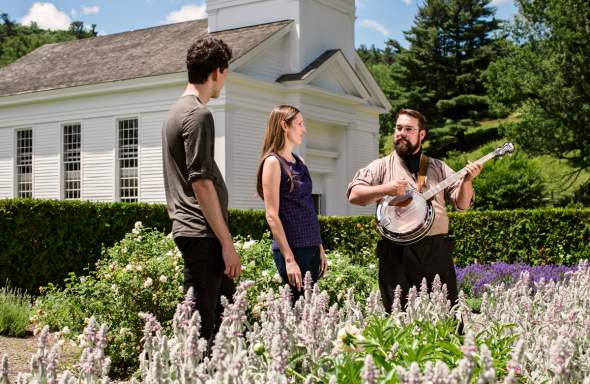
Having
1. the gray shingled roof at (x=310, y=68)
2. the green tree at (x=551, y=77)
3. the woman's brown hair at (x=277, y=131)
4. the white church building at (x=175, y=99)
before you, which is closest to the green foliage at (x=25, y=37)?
the white church building at (x=175, y=99)

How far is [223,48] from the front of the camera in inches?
167

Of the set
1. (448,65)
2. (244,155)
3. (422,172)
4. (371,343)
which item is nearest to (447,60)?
(448,65)

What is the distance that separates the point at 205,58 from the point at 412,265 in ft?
6.21

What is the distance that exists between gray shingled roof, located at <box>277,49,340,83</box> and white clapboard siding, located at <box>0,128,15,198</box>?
10.8m

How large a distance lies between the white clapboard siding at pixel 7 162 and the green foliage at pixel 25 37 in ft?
113

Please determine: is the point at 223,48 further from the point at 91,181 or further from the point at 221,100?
the point at 91,181

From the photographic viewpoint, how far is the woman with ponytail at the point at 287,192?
491 cm

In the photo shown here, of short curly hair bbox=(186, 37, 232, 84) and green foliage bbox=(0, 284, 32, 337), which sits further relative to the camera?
green foliage bbox=(0, 284, 32, 337)

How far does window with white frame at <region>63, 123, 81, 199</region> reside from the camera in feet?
86.4

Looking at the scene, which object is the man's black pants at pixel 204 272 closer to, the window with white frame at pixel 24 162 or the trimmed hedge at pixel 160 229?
the trimmed hedge at pixel 160 229

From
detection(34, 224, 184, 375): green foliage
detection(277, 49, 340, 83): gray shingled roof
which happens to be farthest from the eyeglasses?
detection(277, 49, 340, 83): gray shingled roof

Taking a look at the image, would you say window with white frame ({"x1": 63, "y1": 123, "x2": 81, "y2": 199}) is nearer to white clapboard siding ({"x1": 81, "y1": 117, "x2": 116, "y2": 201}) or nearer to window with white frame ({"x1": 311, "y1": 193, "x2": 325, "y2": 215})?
white clapboard siding ({"x1": 81, "y1": 117, "x2": 116, "y2": 201})

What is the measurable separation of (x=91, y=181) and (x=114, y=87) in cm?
353

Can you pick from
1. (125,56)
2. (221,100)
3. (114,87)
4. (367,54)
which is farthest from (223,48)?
(367,54)
